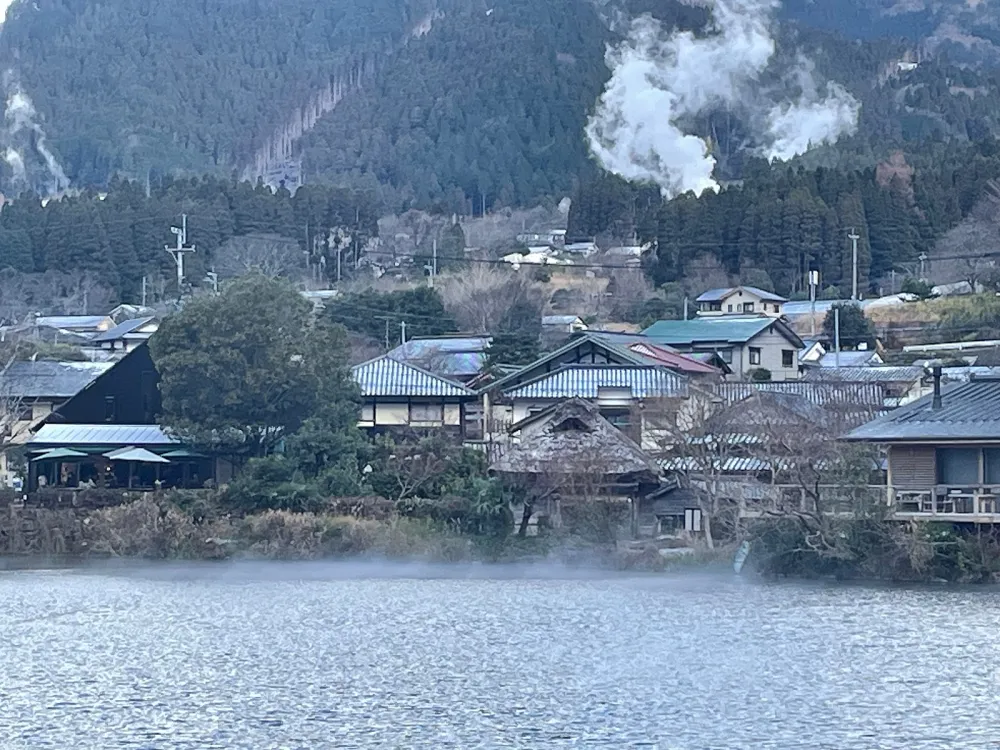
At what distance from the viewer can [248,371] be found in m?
39.6

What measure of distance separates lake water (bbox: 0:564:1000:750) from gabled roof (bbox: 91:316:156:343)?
3049 centimetres

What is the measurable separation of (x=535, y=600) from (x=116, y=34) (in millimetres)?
127649

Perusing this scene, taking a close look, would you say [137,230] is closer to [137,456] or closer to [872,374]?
[137,456]

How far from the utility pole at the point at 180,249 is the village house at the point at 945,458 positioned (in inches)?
1567

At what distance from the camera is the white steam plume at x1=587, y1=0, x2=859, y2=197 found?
108938 millimetres

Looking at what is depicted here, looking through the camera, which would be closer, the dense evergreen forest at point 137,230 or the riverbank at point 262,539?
the riverbank at point 262,539

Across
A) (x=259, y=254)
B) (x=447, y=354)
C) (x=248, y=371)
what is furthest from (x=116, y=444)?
(x=259, y=254)

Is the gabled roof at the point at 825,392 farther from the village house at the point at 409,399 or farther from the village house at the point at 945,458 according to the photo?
the village house at the point at 409,399

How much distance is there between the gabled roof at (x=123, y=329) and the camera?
60875 millimetres

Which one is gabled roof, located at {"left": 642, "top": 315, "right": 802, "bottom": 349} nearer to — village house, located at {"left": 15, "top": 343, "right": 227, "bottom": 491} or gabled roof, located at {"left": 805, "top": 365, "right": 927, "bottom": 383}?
gabled roof, located at {"left": 805, "top": 365, "right": 927, "bottom": 383}

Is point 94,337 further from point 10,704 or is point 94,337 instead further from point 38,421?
point 10,704

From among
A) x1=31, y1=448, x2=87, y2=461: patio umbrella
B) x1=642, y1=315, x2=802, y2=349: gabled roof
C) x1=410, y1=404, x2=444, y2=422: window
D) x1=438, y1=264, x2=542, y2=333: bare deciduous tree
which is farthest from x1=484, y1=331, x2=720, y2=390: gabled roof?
x1=438, y1=264, x2=542, y2=333: bare deciduous tree

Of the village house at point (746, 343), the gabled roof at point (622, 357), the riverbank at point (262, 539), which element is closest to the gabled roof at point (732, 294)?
the village house at point (746, 343)

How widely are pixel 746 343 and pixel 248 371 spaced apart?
19372 millimetres
